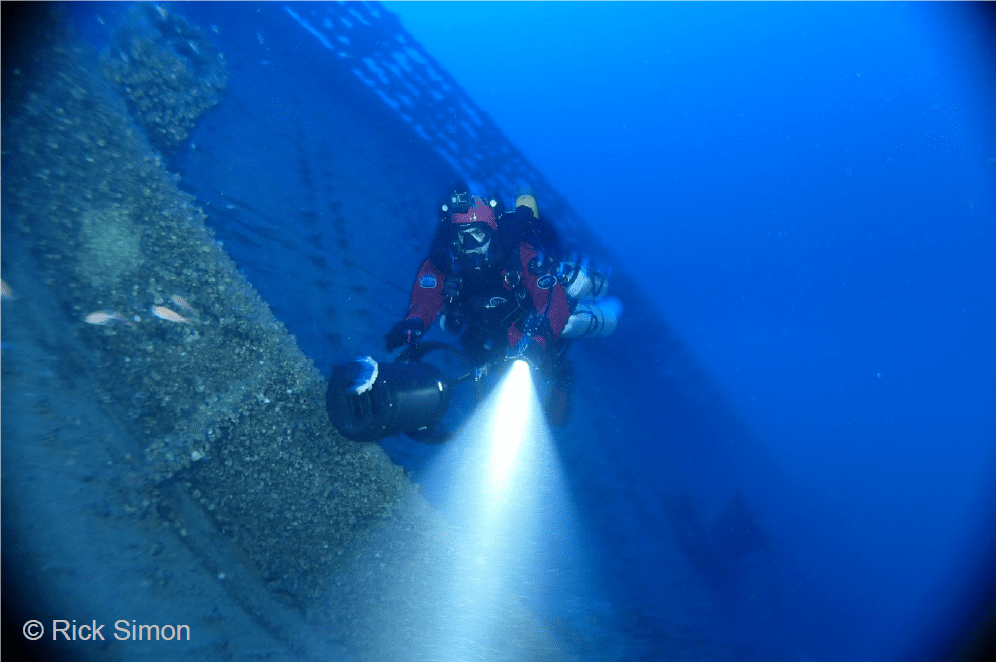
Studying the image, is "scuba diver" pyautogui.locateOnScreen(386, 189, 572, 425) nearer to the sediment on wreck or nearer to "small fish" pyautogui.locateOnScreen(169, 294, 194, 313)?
the sediment on wreck

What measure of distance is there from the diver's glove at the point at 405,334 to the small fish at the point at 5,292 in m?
2.14

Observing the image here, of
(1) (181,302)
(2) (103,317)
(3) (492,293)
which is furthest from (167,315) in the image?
(3) (492,293)

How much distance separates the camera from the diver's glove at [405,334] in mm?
3196

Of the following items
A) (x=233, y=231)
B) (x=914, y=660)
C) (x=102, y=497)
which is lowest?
(x=914, y=660)

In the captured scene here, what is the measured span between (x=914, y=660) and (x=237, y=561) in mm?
22528

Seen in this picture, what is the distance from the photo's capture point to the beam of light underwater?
328 cm

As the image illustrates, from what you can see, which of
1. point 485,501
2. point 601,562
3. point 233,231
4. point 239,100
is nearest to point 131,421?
point 233,231

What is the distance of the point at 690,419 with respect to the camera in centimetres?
813

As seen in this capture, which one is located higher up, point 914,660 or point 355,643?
point 355,643

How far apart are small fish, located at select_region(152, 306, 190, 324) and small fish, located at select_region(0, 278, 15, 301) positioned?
0.61 meters

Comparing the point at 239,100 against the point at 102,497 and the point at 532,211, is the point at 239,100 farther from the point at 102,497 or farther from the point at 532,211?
the point at 102,497

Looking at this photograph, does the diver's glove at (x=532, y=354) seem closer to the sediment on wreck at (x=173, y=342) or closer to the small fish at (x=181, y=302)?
the sediment on wreck at (x=173, y=342)

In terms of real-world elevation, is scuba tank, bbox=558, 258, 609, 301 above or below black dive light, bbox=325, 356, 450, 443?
above

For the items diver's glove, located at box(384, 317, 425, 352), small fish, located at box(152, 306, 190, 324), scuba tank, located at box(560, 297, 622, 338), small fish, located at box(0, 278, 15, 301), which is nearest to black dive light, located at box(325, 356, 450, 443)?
diver's glove, located at box(384, 317, 425, 352)
